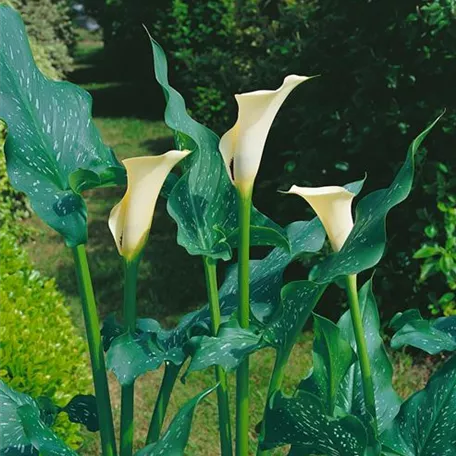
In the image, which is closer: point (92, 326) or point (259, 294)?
point (92, 326)

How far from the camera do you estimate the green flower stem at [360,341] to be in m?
1.22

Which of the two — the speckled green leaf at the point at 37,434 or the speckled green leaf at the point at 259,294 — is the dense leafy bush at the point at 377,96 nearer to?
the speckled green leaf at the point at 259,294

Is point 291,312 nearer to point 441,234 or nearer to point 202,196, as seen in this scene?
point 202,196

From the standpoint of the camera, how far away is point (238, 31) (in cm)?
614

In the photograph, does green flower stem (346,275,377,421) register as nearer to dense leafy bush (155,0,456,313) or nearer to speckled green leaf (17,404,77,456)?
speckled green leaf (17,404,77,456)

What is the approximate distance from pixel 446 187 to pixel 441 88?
41cm

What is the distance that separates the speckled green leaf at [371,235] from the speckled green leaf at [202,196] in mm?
127

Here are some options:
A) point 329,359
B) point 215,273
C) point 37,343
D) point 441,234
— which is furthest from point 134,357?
point 441,234

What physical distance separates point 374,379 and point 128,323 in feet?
1.48

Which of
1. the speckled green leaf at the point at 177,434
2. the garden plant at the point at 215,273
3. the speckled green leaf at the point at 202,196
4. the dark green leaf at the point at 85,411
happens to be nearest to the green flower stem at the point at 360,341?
the garden plant at the point at 215,273

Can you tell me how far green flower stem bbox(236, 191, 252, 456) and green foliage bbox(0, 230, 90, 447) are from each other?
1078 mm

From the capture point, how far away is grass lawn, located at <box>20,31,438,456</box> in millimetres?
3432

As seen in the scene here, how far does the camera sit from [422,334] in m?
1.30

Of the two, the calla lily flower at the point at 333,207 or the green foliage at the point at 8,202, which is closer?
the calla lily flower at the point at 333,207
